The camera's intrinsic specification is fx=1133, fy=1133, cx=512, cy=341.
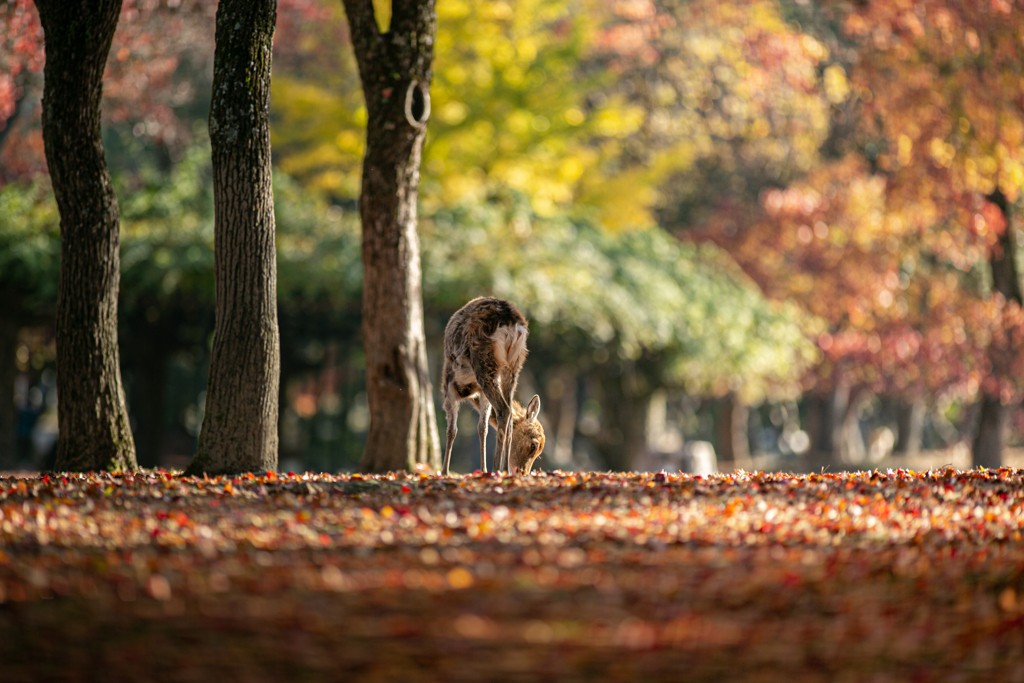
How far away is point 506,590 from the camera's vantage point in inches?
196

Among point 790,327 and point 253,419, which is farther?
point 790,327

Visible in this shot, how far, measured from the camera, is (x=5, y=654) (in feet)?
14.2

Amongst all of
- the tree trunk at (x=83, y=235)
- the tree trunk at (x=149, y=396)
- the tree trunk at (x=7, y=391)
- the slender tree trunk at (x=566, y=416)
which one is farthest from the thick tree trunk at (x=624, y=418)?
the tree trunk at (x=83, y=235)

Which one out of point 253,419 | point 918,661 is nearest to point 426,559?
point 918,661

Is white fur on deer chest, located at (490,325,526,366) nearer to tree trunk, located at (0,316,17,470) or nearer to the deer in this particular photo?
the deer

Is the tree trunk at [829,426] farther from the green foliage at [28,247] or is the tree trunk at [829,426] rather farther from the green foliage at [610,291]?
the green foliage at [28,247]

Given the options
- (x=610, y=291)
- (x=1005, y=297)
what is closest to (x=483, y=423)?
(x=610, y=291)

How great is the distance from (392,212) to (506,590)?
6.54m

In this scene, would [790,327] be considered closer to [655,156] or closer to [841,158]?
[655,156]

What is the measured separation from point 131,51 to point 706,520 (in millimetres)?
16669

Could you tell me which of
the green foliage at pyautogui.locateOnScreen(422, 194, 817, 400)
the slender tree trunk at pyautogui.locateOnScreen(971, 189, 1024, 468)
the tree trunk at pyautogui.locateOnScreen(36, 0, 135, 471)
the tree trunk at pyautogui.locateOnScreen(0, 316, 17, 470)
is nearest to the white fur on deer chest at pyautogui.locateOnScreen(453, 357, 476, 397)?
the tree trunk at pyautogui.locateOnScreen(36, 0, 135, 471)

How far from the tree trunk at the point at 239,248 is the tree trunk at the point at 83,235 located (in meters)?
1.02

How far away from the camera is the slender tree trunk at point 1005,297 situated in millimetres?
21625

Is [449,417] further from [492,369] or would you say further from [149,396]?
[149,396]
